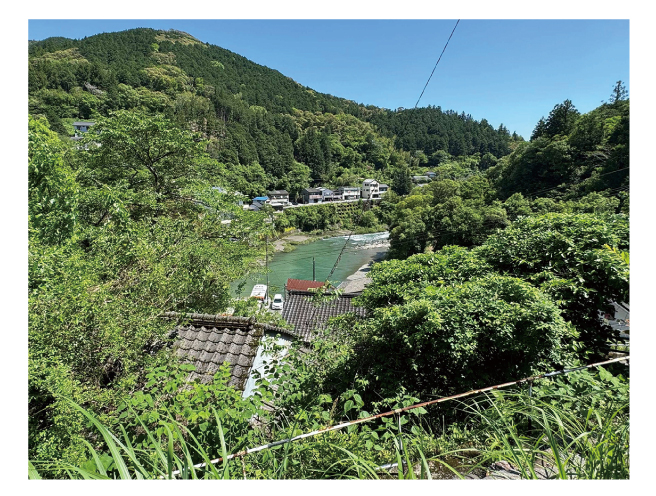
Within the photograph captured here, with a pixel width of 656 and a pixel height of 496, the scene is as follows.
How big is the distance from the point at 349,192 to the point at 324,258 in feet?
71.3

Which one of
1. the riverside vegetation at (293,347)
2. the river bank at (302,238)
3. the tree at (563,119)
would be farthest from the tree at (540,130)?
the riverside vegetation at (293,347)

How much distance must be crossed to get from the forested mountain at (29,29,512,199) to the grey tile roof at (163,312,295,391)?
31262mm

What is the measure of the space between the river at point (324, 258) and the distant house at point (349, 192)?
12.3m

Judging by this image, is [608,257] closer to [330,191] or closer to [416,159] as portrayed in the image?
[330,191]

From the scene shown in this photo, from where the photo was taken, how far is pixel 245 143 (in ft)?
153

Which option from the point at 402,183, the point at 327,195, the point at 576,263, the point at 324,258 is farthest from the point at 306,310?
the point at 402,183

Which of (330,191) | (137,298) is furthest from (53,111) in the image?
(137,298)

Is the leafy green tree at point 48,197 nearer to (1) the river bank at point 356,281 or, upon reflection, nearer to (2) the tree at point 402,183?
(1) the river bank at point 356,281

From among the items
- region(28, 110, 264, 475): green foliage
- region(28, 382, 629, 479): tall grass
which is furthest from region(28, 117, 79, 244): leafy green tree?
region(28, 382, 629, 479): tall grass

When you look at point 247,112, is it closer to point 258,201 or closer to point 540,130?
point 258,201

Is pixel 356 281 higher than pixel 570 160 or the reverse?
the reverse

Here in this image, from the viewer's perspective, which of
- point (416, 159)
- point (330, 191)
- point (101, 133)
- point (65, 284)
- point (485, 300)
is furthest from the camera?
point (416, 159)

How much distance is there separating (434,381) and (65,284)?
8.69ft

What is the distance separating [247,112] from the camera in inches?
2195
